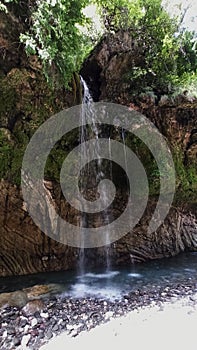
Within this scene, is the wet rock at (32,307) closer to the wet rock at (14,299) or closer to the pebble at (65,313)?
the pebble at (65,313)

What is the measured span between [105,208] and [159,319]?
2.71 m

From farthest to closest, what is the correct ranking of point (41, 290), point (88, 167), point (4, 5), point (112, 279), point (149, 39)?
point (149, 39), point (88, 167), point (112, 279), point (4, 5), point (41, 290)

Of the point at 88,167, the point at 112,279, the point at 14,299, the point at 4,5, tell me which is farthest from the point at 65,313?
the point at 4,5

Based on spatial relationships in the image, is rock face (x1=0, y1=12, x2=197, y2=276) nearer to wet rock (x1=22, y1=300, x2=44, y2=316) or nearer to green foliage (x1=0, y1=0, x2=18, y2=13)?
green foliage (x1=0, y1=0, x2=18, y2=13)

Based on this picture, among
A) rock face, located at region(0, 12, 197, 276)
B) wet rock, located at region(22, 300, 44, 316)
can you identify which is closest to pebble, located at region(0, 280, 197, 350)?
wet rock, located at region(22, 300, 44, 316)

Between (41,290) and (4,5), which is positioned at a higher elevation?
(4,5)

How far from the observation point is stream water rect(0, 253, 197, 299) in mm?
3889

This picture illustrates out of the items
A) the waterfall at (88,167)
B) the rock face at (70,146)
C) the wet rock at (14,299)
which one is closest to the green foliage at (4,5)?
the rock face at (70,146)

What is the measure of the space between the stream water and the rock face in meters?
0.33

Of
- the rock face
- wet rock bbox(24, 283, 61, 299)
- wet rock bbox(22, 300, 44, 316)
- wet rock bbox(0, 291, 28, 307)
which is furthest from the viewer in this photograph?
the rock face

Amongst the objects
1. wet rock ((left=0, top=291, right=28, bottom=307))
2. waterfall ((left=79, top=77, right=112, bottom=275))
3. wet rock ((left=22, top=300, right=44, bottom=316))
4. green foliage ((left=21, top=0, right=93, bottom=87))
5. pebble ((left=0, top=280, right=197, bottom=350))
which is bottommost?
pebble ((left=0, top=280, right=197, bottom=350))

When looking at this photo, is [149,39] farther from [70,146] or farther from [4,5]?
[4,5]

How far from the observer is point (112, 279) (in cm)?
441

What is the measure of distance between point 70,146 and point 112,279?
8.13 ft
